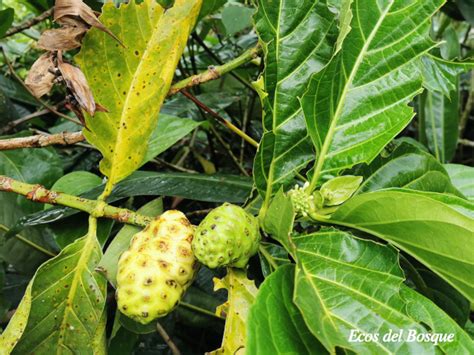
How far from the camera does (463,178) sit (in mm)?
917

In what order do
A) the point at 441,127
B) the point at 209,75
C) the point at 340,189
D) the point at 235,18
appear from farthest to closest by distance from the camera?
1. the point at 441,127
2. the point at 235,18
3. the point at 209,75
4. the point at 340,189

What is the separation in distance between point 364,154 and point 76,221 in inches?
19.6

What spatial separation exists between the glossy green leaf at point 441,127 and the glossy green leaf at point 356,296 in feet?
2.91

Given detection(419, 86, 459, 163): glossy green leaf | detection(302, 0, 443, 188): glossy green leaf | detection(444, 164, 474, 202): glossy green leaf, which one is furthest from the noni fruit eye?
detection(419, 86, 459, 163): glossy green leaf

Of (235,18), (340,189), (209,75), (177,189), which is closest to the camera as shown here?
(340,189)

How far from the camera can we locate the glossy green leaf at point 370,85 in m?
0.66

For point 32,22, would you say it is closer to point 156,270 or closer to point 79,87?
point 79,87

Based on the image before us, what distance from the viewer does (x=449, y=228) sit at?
0.52 metres

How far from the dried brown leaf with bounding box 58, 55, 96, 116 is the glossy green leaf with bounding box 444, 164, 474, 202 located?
645 millimetres

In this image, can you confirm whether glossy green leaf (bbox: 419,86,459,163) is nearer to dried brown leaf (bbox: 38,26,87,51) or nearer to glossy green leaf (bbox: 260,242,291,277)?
glossy green leaf (bbox: 260,242,291,277)

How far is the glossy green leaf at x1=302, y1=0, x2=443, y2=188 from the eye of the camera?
659 millimetres

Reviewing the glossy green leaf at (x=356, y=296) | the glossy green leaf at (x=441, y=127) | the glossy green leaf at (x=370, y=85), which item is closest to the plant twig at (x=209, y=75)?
the glossy green leaf at (x=370, y=85)

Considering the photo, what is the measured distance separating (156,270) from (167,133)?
42 centimetres

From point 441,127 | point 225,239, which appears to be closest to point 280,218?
point 225,239
